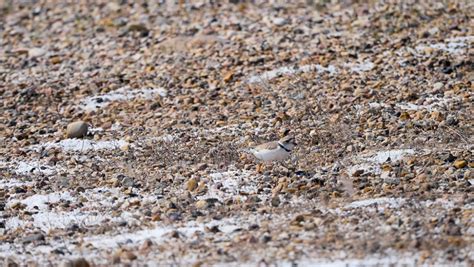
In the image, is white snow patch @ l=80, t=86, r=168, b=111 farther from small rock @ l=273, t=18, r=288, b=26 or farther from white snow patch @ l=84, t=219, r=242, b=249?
white snow patch @ l=84, t=219, r=242, b=249

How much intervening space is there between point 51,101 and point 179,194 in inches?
170

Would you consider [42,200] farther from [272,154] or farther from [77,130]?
[77,130]

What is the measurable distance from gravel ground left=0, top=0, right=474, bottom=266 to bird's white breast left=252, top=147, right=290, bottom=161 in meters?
0.14

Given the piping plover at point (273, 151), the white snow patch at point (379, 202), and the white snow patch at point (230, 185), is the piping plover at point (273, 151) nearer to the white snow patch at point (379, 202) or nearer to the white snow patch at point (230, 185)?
the white snow patch at point (230, 185)

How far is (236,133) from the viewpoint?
11141mm

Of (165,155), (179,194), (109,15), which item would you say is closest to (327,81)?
(165,155)

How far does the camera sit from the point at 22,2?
18.4 metres

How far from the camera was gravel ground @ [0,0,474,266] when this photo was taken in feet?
26.1

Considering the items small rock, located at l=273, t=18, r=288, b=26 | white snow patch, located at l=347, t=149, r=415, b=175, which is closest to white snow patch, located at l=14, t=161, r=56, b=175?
white snow patch, located at l=347, t=149, r=415, b=175

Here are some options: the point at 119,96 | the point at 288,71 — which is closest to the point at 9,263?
the point at 119,96

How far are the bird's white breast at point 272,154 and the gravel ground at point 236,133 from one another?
14 centimetres

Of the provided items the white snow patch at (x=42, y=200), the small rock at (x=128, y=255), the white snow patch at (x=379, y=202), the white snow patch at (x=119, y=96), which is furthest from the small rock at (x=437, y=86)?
the small rock at (x=128, y=255)

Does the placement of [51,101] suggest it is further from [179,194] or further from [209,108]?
[179,194]

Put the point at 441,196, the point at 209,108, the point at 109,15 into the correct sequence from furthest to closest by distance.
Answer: the point at 109,15 < the point at 209,108 < the point at 441,196
